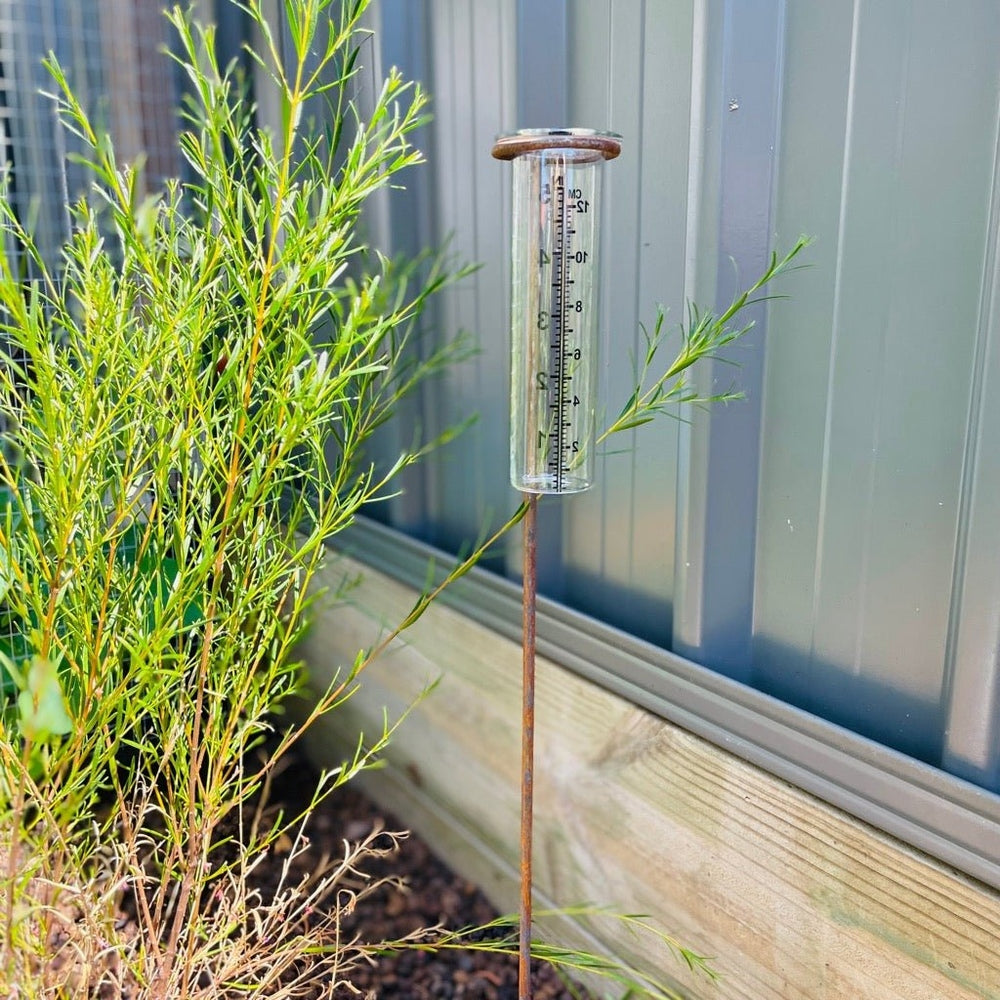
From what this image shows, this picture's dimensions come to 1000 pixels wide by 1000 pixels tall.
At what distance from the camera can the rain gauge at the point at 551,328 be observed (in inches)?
44.6

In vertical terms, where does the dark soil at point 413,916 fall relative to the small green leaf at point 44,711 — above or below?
below

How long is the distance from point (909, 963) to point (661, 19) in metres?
1.41

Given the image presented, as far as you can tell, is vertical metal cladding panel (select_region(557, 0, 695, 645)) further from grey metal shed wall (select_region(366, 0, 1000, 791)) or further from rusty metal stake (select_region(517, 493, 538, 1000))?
rusty metal stake (select_region(517, 493, 538, 1000))

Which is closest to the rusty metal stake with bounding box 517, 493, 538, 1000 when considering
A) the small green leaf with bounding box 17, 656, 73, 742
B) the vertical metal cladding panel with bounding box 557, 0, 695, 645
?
the vertical metal cladding panel with bounding box 557, 0, 695, 645

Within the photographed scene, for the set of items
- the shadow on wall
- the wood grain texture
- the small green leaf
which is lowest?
the wood grain texture

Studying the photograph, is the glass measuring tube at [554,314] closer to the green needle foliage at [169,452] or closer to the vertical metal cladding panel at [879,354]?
the green needle foliage at [169,452]

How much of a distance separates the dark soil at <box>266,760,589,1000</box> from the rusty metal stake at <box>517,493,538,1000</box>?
37 cm

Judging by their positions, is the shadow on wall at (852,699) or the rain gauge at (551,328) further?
the shadow on wall at (852,699)

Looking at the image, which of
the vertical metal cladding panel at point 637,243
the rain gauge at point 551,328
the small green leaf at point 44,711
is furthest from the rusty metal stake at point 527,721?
the small green leaf at point 44,711

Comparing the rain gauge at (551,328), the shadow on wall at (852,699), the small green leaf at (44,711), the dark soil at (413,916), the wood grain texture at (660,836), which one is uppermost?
the rain gauge at (551,328)

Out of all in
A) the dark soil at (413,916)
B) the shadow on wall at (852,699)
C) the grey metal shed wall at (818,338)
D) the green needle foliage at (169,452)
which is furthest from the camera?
the dark soil at (413,916)

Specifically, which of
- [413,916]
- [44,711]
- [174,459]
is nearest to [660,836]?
[413,916]

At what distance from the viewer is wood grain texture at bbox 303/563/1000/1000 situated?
3.86ft

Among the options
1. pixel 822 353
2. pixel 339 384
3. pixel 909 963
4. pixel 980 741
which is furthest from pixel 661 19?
pixel 909 963
